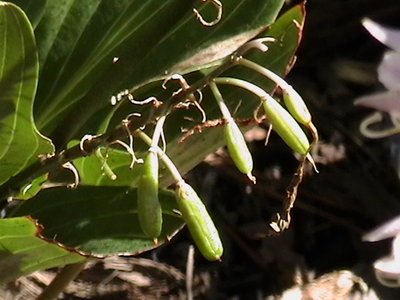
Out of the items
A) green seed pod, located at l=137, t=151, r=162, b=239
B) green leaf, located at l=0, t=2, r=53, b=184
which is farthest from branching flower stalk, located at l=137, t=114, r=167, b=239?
green leaf, located at l=0, t=2, r=53, b=184

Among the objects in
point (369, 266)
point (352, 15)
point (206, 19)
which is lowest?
point (369, 266)

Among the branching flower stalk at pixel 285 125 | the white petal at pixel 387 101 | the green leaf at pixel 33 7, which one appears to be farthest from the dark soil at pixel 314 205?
the branching flower stalk at pixel 285 125

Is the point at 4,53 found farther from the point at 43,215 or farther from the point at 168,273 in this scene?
the point at 168,273

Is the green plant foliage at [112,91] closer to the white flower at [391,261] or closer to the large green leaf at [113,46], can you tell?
the large green leaf at [113,46]

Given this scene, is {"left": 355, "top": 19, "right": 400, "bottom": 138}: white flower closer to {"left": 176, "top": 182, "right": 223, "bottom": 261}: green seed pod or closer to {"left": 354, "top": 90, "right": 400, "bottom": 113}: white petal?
{"left": 354, "top": 90, "right": 400, "bottom": 113}: white petal

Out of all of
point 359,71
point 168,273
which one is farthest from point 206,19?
point 359,71

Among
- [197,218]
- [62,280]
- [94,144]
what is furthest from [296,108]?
[62,280]
